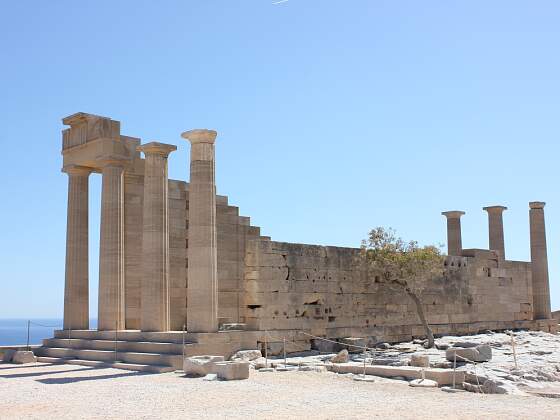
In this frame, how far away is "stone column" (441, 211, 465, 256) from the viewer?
34875 millimetres

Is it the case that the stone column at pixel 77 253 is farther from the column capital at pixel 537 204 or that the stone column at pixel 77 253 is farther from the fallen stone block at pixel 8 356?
the column capital at pixel 537 204

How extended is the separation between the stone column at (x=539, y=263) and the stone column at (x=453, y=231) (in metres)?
4.51

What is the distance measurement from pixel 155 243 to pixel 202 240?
2270 mm

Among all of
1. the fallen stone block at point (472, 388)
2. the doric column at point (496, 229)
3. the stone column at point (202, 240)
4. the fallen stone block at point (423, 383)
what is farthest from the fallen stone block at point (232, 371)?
the doric column at point (496, 229)

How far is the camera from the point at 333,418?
11016 millimetres

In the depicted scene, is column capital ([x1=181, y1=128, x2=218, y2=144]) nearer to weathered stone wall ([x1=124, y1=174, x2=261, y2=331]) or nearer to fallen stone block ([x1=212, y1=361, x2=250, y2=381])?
weathered stone wall ([x1=124, y1=174, x2=261, y2=331])

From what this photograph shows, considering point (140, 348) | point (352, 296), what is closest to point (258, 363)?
point (140, 348)

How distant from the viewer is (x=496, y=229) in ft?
119

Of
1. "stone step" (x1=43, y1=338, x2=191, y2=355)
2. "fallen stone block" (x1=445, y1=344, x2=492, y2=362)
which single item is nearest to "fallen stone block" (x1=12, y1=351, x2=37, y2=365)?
"stone step" (x1=43, y1=338, x2=191, y2=355)

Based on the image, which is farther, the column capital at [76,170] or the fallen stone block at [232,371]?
the column capital at [76,170]

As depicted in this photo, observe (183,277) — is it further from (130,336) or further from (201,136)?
(201,136)

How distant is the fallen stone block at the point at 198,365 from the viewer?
16.5 m

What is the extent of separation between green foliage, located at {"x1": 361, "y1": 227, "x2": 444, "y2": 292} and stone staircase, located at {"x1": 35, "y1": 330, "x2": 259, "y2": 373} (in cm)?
644

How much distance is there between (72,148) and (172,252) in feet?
16.2
